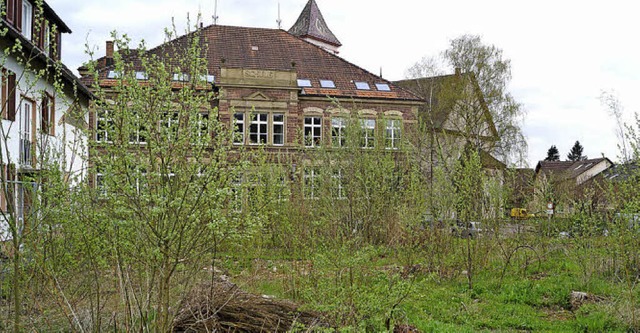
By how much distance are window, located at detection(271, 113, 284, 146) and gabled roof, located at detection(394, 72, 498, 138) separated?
880 centimetres

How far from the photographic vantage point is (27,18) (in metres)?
18.4

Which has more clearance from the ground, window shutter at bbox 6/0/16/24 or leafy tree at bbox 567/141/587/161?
window shutter at bbox 6/0/16/24

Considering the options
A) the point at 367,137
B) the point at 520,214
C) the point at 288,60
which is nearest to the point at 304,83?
the point at 288,60

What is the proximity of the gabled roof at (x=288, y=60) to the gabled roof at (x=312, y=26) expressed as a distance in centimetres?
2150

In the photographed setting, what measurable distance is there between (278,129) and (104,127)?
28.1 meters

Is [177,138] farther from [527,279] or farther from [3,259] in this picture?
[527,279]

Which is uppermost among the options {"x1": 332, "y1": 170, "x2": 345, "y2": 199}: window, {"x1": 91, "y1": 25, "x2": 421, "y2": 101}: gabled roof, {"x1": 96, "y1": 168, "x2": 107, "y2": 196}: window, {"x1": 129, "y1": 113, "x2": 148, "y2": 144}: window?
{"x1": 91, "y1": 25, "x2": 421, "y2": 101}: gabled roof

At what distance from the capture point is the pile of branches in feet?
21.4

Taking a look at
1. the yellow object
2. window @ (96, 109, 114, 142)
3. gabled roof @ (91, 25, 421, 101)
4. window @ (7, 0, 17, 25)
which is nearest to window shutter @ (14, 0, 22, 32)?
window @ (7, 0, 17, 25)

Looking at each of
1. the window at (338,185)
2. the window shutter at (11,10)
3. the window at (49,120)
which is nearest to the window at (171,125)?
the window at (49,120)

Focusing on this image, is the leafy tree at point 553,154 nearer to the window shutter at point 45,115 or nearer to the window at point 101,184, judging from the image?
the window shutter at point 45,115

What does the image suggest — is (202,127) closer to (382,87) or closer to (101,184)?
(101,184)

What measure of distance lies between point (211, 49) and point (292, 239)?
25891 millimetres

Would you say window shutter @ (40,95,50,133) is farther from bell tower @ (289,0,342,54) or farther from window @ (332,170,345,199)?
bell tower @ (289,0,342,54)
